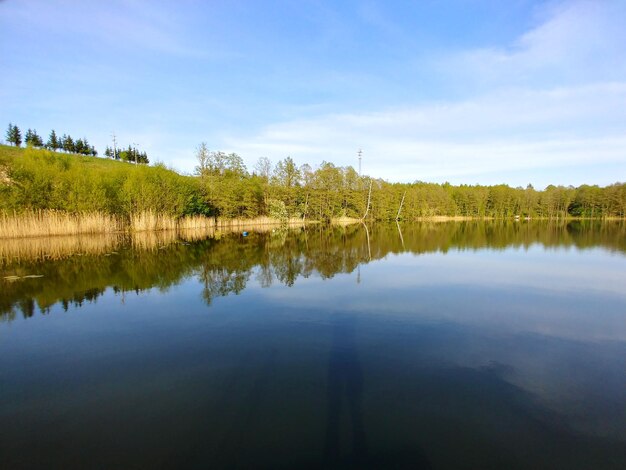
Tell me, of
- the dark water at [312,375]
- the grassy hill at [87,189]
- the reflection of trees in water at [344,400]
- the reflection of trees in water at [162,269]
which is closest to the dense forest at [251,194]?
the grassy hill at [87,189]

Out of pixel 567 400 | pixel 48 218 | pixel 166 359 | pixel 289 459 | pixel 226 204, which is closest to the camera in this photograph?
pixel 289 459

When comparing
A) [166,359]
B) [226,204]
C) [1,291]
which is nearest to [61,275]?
[1,291]

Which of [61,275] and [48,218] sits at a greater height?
[48,218]

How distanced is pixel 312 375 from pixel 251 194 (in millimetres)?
38694

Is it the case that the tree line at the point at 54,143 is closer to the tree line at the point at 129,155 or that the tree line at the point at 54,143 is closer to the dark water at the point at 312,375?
the tree line at the point at 129,155

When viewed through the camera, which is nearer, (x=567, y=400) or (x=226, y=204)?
(x=567, y=400)

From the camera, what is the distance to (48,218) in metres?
23.0

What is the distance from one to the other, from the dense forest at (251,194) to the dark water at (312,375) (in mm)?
15697

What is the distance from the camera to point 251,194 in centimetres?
4259

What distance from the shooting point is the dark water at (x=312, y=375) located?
3.77 meters

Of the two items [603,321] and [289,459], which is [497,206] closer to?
[603,321]

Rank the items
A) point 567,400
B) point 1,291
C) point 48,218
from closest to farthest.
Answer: point 567,400
point 1,291
point 48,218

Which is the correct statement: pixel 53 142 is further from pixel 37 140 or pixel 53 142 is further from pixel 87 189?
pixel 87 189

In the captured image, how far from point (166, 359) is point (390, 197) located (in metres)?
59.7
